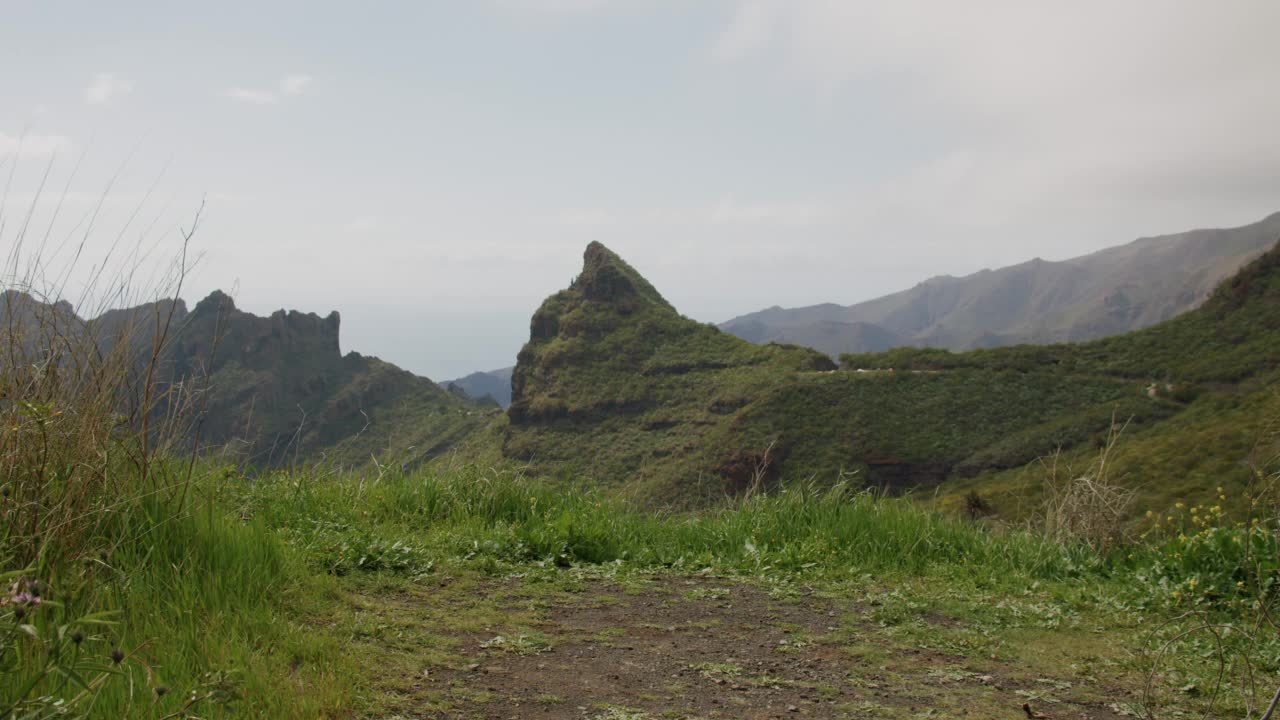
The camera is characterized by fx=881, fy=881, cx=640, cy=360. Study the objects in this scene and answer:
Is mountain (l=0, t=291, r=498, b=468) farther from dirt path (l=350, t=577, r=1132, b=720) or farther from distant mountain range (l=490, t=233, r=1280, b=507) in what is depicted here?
dirt path (l=350, t=577, r=1132, b=720)

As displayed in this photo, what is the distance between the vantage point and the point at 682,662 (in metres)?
3.85

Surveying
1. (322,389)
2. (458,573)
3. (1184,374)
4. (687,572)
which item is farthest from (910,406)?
(322,389)

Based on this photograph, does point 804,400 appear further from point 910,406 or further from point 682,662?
point 682,662

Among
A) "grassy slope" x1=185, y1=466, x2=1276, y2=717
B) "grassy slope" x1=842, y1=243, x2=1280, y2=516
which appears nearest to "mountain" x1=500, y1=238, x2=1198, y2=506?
"grassy slope" x1=842, y1=243, x2=1280, y2=516

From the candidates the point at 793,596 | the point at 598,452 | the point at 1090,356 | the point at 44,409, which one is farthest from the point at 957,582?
the point at 1090,356

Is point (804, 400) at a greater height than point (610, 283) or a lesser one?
lesser

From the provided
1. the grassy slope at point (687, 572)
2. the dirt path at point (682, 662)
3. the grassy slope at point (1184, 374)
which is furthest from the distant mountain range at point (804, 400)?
the dirt path at point (682, 662)

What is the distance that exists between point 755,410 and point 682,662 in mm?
54663

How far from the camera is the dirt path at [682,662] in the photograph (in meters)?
3.33

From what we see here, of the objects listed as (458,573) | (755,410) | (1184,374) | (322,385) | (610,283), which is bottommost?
(1184,374)

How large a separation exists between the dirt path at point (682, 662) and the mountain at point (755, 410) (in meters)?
29.2

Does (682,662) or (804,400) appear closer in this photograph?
(682,662)

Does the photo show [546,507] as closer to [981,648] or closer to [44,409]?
[981,648]

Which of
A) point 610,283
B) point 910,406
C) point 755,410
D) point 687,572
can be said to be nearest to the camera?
point 687,572
